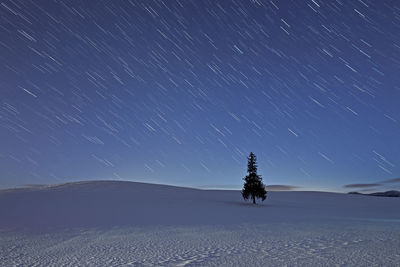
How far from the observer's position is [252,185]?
33125 millimetres

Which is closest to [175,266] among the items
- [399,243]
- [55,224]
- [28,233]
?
[399,243]

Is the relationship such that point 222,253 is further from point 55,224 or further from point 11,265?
point 55,224

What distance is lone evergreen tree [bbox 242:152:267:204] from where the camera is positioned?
1277 inches

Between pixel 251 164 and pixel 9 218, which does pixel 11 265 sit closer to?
pixel 9 218

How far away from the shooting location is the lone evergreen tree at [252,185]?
106 ft

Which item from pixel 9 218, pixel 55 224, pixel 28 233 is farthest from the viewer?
pixel 9 218

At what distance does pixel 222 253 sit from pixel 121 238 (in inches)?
185

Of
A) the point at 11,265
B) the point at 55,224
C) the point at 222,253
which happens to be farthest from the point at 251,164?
the point at 11,265

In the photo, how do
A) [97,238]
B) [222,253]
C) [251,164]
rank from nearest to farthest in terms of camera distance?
[222,253] < [97,238] < [251,164]

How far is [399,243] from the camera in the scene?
8.92m

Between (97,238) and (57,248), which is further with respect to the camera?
(97,238)

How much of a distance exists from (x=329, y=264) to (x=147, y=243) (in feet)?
19.2

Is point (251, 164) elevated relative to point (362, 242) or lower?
elevated

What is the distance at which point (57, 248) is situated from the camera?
8.70m
